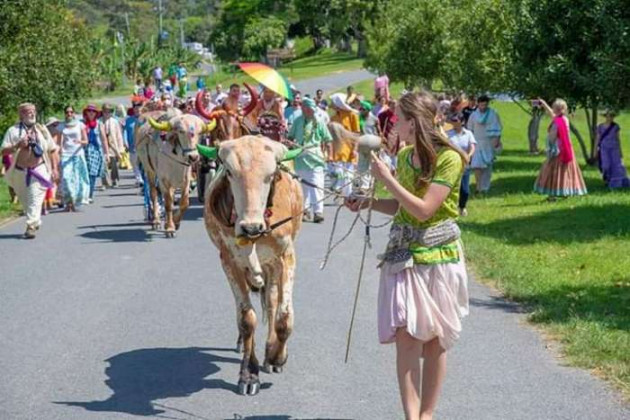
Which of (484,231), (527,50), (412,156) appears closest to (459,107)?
(527,50)

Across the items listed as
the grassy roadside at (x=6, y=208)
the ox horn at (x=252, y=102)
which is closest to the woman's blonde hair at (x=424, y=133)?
the ox horn at (x=252, y=102)

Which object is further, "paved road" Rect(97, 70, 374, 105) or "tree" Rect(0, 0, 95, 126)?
"paved road" Rect(97, 70, 374, 105)

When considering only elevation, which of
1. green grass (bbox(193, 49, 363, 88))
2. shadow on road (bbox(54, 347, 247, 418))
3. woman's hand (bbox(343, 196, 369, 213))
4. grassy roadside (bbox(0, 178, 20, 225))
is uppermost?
woman's hand (bbox(343, 196, 369, 213))

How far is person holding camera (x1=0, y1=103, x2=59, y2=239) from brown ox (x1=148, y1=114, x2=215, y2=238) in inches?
65.5

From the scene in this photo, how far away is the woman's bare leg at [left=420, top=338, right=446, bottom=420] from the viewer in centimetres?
696

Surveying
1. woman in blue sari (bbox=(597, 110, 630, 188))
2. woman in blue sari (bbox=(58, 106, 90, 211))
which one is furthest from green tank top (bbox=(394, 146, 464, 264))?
woman in blue sari (bbox=(597, 110, 630, 188))

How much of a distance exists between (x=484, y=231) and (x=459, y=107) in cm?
557

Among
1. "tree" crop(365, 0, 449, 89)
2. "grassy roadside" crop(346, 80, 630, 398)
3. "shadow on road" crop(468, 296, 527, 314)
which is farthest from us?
"tree" crop(365, 0, 449, 89)

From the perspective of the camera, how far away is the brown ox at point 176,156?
16.8 metres

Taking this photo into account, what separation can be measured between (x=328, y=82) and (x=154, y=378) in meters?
64.4

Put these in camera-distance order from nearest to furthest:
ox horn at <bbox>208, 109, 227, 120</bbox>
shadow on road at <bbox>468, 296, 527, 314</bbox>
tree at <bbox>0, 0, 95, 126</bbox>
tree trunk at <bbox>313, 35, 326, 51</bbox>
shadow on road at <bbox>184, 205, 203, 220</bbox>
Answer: shadow on road at <bbox>468, 296, 527, 314</bbox>, ox horn at <bbox>208, 109, 227, 120</bbox>, shadow on road at <bbox>184, 205, 203, 220</bbox>, tree at <bbox>0, 0, 95, 126</bbox>, tree trunk at <bbox>313, 35, 326, 51</bbox>

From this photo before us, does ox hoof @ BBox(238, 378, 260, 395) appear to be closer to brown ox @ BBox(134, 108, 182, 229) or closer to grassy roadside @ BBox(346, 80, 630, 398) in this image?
grassy roadside @ BBox(346, 80, 630, 398)

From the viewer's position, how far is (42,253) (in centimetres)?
1612

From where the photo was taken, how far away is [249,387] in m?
8.48
